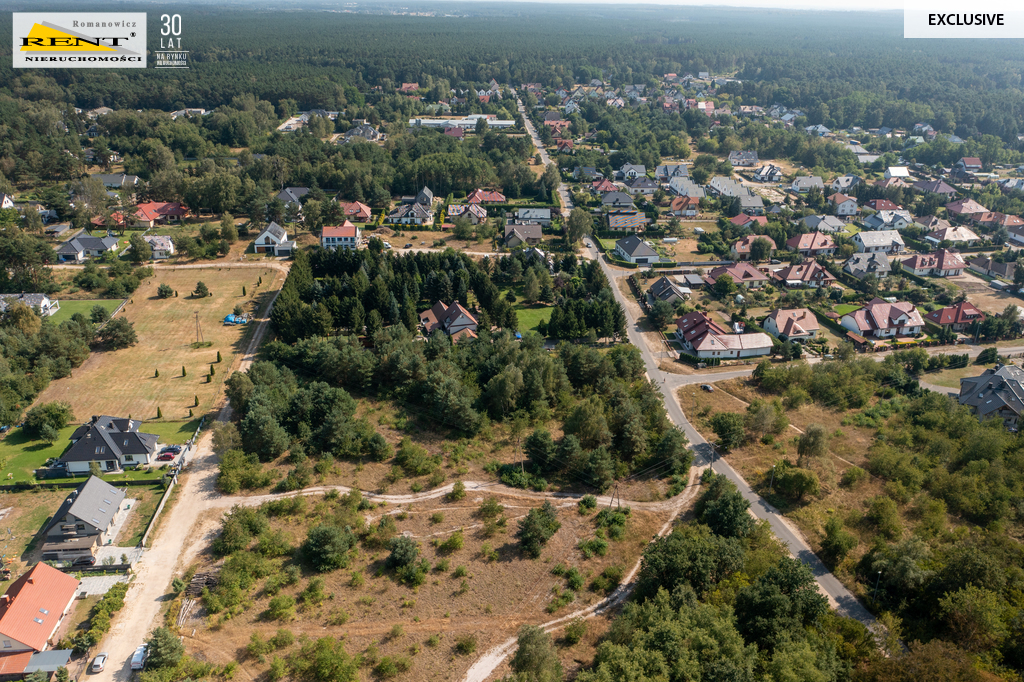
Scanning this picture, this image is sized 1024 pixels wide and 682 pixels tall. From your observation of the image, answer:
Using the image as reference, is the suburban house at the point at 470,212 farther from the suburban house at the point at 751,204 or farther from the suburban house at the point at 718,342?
the suburban house at the point at 718,342

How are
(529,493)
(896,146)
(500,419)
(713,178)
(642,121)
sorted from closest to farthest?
(529,493), (500,419), (713,178), (896,146), (642,121)

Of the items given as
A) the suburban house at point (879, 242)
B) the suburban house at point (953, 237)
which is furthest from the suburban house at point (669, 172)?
the suburban house at point (953, 237)

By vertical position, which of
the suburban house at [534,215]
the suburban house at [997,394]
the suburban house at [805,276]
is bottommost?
the suburban house at [997,394]

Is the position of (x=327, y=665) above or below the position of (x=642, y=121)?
below

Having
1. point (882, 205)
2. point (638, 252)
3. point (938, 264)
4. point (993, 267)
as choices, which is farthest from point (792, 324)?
point (882, 205)

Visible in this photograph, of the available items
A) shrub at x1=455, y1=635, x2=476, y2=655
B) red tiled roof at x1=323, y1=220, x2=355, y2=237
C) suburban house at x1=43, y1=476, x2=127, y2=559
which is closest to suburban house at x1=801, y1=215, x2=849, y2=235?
red tiled roof at x1=323, y1=220, x2=355, y2=237

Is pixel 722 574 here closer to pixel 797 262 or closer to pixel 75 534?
pixel 75 534

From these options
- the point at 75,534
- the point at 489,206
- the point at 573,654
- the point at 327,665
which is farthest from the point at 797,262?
the point at 75,534

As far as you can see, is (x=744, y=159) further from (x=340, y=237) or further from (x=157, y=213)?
(x=157, y=213)
